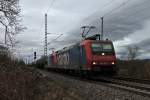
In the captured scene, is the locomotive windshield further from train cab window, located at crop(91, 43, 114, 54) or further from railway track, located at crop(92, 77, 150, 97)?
railway track, located at crop(92, 77, 150, 97)

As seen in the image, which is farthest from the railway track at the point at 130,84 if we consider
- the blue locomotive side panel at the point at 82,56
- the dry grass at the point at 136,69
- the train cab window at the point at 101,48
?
the dry grass at the point at 136,69

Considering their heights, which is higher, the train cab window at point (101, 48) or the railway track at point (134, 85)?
the train cab window at point (101, 48)

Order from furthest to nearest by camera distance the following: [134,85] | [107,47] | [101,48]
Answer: [107,47]
[101,48]
[134,85]

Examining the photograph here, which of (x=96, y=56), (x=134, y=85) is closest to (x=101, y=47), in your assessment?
(x=96, y=56)

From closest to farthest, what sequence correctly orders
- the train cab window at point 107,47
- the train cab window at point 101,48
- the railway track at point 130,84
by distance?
the railway track at point 130,84 < the train cab window at point 101,48 < the train cab window at point 107,47

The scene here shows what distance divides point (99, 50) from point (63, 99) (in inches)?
562

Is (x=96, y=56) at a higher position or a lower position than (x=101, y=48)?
lower

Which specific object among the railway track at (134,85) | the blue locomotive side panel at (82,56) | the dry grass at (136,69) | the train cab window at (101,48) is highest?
the train cab window at (101,48)

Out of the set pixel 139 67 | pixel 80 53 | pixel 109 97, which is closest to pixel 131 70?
pixel 139 67

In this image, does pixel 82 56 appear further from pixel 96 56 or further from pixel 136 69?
pixel 136 69

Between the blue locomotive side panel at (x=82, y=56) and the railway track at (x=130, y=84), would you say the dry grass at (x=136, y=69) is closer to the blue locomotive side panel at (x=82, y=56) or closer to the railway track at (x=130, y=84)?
the railway track at (x=130, y=84)

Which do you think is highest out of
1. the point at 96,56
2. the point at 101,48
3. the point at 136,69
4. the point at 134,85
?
the point at 101,48

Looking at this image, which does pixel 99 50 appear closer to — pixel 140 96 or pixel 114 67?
pixel 114 67

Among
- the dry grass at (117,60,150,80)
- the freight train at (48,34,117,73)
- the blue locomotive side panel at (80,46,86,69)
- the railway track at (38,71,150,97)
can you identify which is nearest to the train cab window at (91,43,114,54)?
the freight train at (48,34,117,73)
